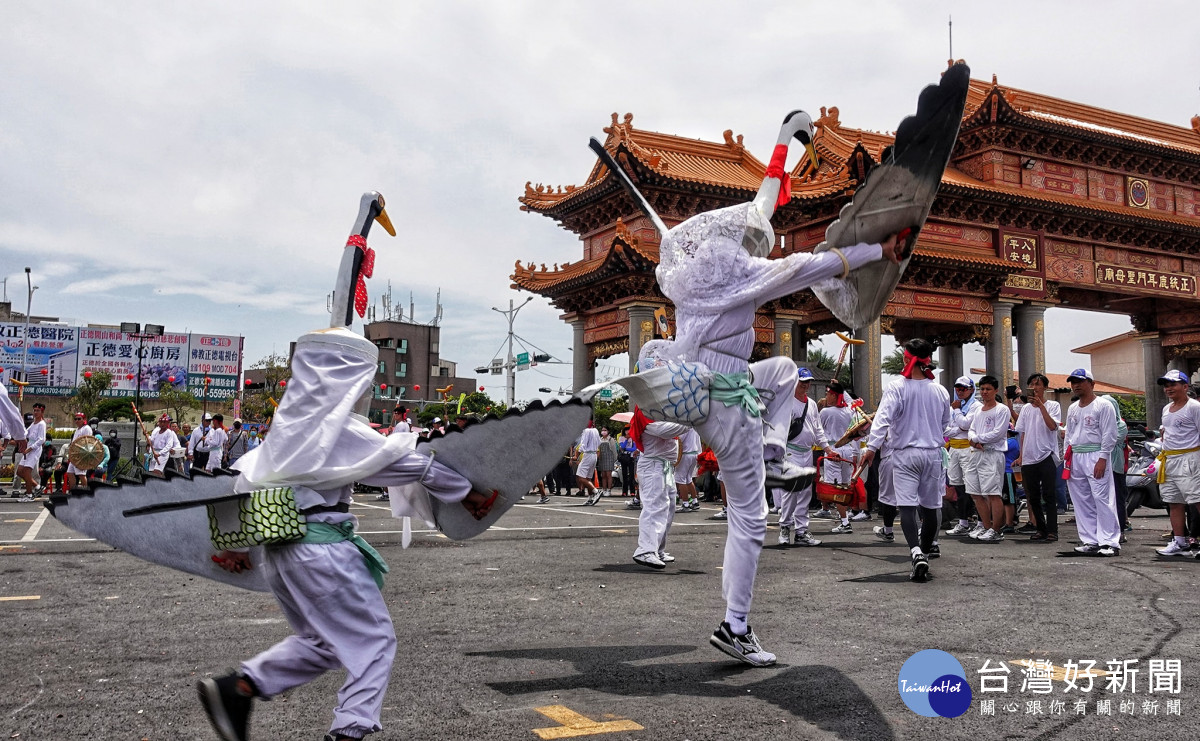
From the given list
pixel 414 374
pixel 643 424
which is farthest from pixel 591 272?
pixel 414 374

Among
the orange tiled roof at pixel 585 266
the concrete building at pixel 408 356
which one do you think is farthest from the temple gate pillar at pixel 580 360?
the concrete building at pixel 408 356

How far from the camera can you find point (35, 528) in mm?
11242

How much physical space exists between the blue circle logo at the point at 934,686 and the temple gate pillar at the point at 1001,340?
22.6 metres

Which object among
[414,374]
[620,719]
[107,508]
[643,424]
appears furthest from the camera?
[414,374]

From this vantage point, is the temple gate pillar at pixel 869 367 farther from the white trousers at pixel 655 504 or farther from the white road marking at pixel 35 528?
the white road marking at pixel 35 528

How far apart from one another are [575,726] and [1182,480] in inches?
312

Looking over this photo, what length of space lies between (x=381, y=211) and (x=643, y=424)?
14.7ft

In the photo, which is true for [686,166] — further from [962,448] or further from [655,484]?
[655,484]

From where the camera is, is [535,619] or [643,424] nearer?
[535,619]

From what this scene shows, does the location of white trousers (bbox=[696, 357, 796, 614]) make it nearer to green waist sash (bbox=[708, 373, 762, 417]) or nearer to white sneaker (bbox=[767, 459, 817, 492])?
green waist sash (bbox=[708, 373, 762, 417])

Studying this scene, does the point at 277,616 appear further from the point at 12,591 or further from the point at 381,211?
the point at 381,211

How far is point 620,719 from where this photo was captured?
11.2 ft

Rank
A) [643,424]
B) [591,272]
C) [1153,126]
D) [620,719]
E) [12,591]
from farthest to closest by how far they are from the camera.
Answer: [1153,126]
[591,272]
[643,424]
[12,591]
[620,719]

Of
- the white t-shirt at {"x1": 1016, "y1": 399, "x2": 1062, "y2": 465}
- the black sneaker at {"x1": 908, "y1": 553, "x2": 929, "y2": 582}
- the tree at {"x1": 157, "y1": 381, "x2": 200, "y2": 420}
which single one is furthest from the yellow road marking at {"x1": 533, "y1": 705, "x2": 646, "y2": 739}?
the tree at {"x1": 157, "y1": 381, "x2": 200, "y2": 420}
